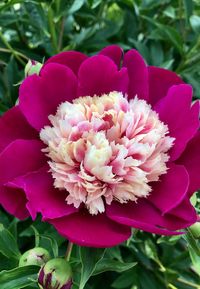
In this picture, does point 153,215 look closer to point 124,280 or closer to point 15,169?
point 15,169

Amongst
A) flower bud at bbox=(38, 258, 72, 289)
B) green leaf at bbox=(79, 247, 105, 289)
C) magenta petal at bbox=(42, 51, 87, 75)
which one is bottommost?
flower bud at bbox=(38, 258, 72, 289)

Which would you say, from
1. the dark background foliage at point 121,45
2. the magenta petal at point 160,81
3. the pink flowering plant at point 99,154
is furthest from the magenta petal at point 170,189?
the dark background foliage at point 121,45

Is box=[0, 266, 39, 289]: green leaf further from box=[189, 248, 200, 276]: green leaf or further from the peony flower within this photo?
box=[189, 248, 200, 276]: green leaf

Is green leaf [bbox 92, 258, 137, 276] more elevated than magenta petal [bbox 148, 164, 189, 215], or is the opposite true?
magenta petal [bbox 148, 164, 189, 215]

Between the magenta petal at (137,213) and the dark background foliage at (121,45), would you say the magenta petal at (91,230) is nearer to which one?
the magenta petal at (137,213)

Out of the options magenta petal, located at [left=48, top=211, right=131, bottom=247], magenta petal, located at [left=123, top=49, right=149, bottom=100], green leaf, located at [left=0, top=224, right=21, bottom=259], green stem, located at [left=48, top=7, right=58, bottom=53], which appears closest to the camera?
magenta petal, located at [left=48, top=211, right=131, bottom=247]

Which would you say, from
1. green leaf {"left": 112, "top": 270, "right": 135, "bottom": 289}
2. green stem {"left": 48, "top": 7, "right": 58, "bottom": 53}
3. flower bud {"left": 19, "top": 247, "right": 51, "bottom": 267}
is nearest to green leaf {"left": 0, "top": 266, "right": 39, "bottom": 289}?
flower bud {"left": 19, "top": 247, "right": 51, "bottom": 267}
